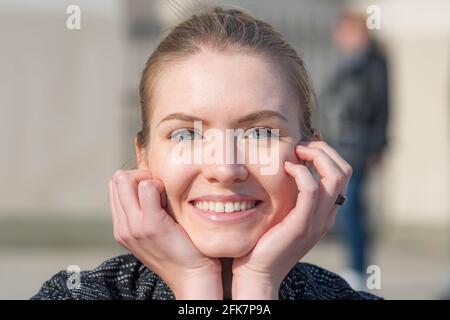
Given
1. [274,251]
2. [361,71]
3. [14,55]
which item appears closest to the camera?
[274,251]

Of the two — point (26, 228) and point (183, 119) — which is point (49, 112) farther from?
point (183, 119)

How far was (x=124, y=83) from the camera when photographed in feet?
34.6

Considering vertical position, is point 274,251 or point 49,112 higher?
point 49,112

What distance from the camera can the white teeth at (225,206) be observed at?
2293 mm

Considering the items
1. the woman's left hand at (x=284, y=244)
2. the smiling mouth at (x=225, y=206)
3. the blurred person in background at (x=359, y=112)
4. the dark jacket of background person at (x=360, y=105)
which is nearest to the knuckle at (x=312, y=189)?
the woman's left hand at (x=284, y=244)

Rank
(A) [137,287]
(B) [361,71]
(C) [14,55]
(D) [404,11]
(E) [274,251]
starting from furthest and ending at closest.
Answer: (D) [404,11], (C) [14,55], (B) [361,71], (A) [137,287], (E) [274,251]

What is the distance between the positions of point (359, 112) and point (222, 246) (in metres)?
5.40

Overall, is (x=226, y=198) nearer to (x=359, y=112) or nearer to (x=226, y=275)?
(x=226, y=275)

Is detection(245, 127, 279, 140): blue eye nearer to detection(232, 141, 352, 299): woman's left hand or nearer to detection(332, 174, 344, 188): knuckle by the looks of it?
detection(232, 141, 352, 299): woman's left hand

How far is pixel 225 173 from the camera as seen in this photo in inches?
88.2

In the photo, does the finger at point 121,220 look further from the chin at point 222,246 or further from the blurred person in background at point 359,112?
the blurred person in background at point 359,112

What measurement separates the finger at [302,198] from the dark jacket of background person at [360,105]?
5.19 m
